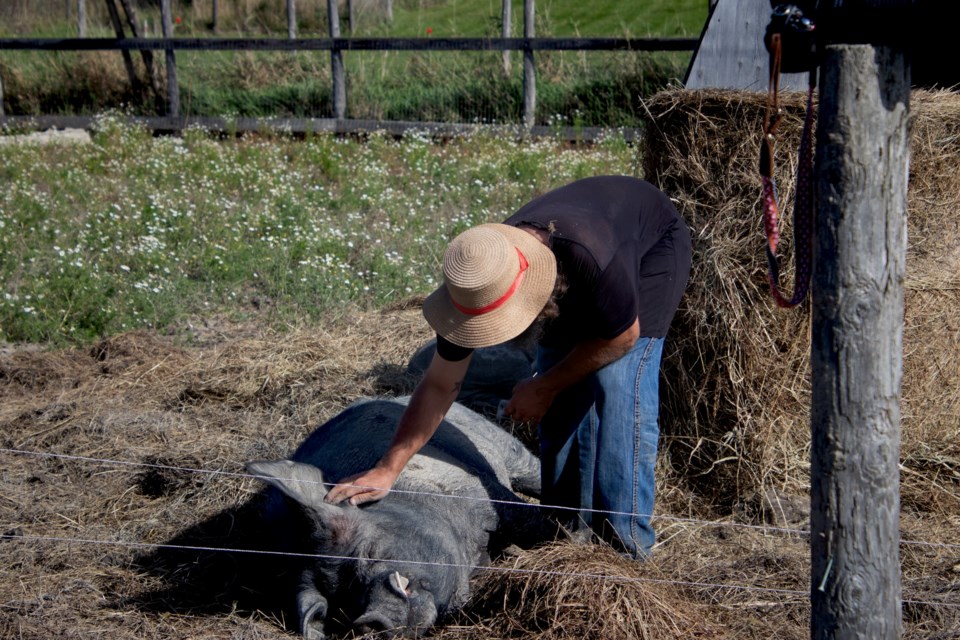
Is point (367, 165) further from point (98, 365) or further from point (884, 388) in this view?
point (884, 388)

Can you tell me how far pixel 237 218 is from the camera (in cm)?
886

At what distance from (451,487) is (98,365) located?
314cm

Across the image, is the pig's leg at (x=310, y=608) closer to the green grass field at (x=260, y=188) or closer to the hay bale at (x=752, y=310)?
the hay bale at (x=752, y=310)

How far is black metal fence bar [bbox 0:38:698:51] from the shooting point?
1146 cm

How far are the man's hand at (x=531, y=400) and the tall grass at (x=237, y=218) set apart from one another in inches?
139

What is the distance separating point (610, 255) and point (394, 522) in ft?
4.35

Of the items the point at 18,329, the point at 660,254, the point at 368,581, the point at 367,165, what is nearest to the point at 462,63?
the point at 367,165

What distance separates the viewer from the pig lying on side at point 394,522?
354cm

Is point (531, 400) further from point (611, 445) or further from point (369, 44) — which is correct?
point (369, 44)

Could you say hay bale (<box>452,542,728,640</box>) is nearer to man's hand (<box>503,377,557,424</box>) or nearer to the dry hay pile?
the dry hay pile

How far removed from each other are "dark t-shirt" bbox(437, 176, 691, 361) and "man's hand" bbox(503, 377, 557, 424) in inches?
10.0

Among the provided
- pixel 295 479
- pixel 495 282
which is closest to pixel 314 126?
pixel 295 479

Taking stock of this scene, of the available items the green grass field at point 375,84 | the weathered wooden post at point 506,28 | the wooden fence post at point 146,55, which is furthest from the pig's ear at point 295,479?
the wooden fence post at point 146,55

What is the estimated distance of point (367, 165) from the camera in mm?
10664
